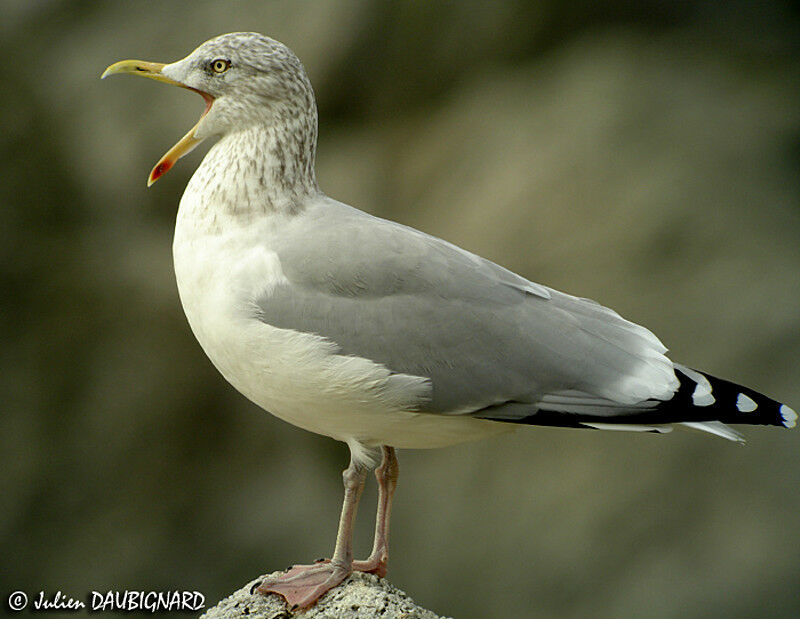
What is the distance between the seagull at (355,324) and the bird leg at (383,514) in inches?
3.2

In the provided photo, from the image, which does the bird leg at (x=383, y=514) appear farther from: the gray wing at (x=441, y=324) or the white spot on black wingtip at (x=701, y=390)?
the white spot on black wingtip at (x=701, y=390)

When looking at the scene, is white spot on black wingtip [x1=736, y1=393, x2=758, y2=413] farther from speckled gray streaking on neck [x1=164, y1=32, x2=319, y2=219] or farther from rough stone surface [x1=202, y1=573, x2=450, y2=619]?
speckled gray streaking on neck [x1=164, y1=32, x2=319, y2=219]

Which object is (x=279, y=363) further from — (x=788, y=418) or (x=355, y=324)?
(x=788, y=418)

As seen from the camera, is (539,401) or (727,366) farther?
(727,366)

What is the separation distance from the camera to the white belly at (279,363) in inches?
58.5

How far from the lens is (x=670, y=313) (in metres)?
2.96

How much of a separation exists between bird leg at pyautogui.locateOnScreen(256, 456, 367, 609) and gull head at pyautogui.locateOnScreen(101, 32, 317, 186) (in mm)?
673

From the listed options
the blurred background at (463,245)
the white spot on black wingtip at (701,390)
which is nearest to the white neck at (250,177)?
the white spot on black wingtip at (701,390)

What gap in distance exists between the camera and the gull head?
1621 mm

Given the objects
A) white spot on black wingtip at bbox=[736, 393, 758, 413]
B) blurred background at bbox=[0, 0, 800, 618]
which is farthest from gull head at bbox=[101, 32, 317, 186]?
blurred background at bbox=[0, 0, 800, 618]

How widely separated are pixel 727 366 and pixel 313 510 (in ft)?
5.23

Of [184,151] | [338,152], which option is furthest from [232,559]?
[184,151]

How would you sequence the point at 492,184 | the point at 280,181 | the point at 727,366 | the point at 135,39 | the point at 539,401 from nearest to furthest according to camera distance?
1. the point at 539,401
2. the point at 280,181
3. the point at 727,366
4. the point at 492,184
5. the point at 135,39

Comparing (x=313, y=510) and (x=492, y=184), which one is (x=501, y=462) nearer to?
(x=313, y=510)
